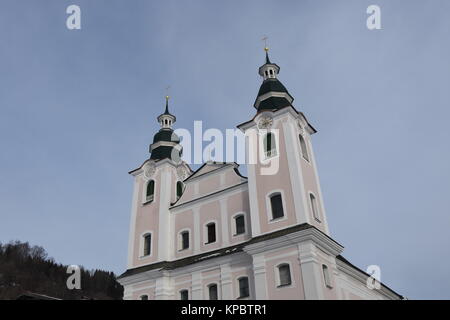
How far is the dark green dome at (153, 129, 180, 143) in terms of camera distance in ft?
119

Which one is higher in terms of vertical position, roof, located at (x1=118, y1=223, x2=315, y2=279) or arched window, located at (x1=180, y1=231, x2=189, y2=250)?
arched window, located at (x1=180, y1=231, x2=189, y2=250)

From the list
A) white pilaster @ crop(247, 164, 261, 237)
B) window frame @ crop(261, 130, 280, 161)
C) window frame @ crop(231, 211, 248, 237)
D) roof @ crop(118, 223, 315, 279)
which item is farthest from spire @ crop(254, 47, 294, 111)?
roof @ crop(118, 223, 315, 279)

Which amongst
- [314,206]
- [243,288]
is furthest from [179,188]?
[314,206]

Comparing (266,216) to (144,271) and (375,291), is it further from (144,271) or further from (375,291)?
(375,291)

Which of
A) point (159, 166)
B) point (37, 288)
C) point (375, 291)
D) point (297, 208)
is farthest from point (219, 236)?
point (37, 288)

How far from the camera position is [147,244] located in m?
31.2

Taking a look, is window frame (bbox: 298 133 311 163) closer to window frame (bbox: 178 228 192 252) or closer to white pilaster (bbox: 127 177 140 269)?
window frame (bbox: 178 228 192 252)

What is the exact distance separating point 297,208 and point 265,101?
9912mm

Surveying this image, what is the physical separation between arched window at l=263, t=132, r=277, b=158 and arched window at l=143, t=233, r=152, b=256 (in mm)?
10853

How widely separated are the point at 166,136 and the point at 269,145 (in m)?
11.6

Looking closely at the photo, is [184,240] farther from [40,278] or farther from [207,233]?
[40,278]

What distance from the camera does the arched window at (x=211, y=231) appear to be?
28.4 meters
